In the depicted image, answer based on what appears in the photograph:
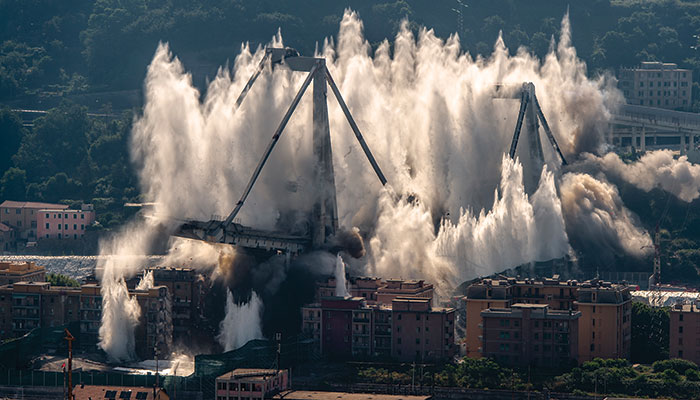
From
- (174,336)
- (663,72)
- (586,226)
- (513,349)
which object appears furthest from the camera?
(663,72)

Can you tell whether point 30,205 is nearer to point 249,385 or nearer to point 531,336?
point 531,336

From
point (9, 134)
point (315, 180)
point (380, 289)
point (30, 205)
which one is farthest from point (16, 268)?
point (9, 134)

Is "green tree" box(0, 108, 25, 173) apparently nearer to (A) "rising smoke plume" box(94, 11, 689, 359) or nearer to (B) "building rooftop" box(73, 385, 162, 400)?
(A) "rising smoke plume" box(94, 11, 689, 359)

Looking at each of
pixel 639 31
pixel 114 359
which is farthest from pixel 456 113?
pixel 639 31

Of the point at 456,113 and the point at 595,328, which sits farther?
the point at 456,113

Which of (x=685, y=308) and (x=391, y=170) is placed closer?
(x=685, y=308)

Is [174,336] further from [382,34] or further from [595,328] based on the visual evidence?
[382,34]

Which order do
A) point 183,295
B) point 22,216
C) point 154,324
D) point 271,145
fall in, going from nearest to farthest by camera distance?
point 154,324 → point 183,295 → point 271,145 → point 22,216
